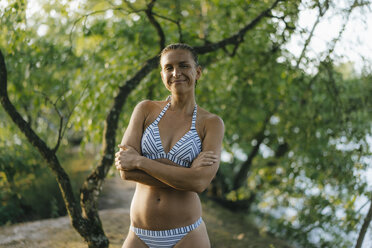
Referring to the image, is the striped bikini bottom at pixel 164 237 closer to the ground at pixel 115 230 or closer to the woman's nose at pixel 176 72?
the woman's nose at pixel 176 72

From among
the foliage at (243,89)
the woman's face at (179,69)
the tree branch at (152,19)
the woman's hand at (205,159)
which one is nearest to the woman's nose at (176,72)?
→ the woman's face at (179,69)

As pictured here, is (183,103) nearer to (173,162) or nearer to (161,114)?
(161,114)

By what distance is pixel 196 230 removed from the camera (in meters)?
1.90

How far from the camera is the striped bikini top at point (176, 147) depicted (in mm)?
1881

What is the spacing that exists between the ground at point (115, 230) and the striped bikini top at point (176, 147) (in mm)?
1754

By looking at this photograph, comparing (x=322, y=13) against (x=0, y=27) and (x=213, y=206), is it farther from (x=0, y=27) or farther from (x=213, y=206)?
(x=213, y=206)

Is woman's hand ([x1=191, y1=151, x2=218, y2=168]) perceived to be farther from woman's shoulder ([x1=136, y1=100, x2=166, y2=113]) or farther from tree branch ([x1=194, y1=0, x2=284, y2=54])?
tree branch ([x1=194, y1=0, x2=284, y2=54])

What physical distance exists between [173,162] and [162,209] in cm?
26

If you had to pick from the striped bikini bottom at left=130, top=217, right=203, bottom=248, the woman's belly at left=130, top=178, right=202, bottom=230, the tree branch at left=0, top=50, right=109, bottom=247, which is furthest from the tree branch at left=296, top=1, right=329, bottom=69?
the tree branch at left=0, top=50, right=109, bottom=247

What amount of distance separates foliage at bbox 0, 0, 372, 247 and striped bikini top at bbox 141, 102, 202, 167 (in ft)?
5.64

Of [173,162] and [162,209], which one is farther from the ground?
[173,162]

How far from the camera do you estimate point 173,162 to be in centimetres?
188

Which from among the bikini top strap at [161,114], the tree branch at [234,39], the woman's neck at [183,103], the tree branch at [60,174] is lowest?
the tree branch at [60,174]

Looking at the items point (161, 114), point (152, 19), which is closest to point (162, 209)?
point (161, 114)
